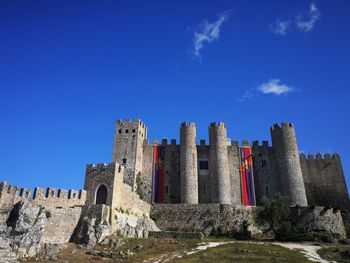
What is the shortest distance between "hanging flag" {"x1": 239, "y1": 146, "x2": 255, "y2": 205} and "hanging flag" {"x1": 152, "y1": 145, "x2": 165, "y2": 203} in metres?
11.5

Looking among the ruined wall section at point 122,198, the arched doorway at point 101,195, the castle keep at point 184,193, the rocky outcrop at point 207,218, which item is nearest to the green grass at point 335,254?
the castle keep at point 184,193

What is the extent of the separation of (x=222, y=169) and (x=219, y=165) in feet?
2.23

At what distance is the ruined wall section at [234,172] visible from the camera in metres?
46.7

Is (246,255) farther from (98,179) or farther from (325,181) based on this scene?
(325,181)

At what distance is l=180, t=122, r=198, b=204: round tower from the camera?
44.4 meters

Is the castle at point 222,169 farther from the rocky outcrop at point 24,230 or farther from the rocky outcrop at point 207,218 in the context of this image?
the rocky outcrop at point 24,230

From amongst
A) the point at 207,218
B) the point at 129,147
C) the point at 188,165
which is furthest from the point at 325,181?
the point at 129,147

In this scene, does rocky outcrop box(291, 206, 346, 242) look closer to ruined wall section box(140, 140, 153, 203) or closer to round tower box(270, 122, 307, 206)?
round tower box(270, 122, 307, 206)

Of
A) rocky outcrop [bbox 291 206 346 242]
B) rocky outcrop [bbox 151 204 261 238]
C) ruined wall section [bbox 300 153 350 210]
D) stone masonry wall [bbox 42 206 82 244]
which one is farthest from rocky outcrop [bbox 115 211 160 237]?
ruined wall section [bbox 300 153 350 210]

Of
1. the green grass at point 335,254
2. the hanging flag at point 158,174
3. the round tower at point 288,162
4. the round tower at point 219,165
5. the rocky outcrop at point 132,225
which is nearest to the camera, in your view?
the green grass at point 335,254

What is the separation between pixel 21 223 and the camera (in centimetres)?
2250

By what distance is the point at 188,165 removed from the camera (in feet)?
151

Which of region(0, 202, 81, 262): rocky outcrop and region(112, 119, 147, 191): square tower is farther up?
region(112, 119, 147, 191): square tower

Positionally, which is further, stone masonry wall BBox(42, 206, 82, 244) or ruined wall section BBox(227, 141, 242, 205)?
ruined wall section BBox(227, 141, 242, 205)
